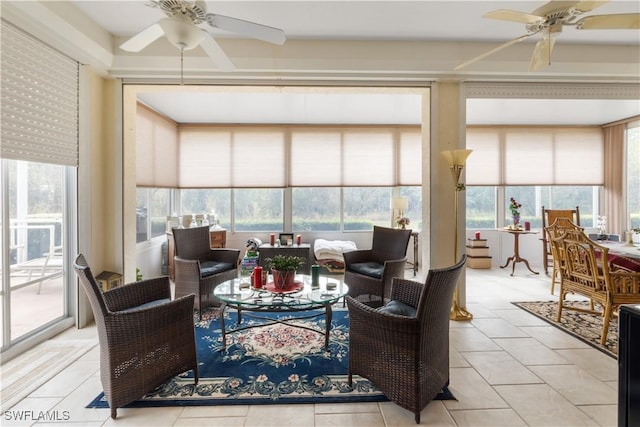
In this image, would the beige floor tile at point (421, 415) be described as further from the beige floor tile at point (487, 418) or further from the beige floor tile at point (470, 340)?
the beige floor tile at point (470, 340)

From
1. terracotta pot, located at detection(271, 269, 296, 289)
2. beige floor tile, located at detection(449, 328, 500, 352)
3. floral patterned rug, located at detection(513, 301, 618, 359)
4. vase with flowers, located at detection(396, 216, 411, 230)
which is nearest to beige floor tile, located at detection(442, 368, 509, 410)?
beige floor tile, located at detection(449, 328, 500, 352)

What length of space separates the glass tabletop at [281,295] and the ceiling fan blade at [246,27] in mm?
2023

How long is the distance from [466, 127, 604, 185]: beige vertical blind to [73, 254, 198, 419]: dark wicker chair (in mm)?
5992

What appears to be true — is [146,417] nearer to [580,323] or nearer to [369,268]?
[369,268]

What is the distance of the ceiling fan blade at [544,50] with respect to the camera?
2.36 meters

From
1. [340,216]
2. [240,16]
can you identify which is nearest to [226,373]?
[240,16]

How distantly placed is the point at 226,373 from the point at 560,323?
138 inches

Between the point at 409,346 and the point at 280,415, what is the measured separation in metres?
0.94

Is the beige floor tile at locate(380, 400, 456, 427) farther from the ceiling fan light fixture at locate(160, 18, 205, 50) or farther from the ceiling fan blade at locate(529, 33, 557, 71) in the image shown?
the ceiling fan light fixture at locate(160, 18, 205, 50)

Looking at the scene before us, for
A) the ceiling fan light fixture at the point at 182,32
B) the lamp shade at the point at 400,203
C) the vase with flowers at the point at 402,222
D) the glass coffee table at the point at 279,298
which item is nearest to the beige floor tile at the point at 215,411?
the glass coffee table at the point at 279,298

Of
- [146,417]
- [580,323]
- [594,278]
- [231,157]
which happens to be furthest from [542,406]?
[231,157]

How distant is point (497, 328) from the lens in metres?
3.33

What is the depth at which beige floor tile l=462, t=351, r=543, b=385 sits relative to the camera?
2.38m

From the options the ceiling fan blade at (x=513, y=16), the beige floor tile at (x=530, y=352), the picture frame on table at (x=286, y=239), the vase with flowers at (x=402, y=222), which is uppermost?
the ceiling fan blade at (x=513, y=16)
